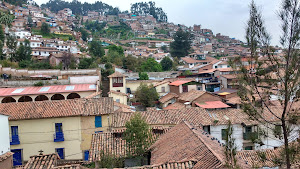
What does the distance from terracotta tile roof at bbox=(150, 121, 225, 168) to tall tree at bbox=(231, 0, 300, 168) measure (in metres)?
Result: 1.76

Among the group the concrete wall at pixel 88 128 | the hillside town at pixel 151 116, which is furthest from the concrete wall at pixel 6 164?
the concrete wall at pixel 88 128

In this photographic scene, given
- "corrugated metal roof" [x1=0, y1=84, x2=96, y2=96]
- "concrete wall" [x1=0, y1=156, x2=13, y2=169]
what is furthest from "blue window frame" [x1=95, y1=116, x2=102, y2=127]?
"corrugated metal roof" [x1=0, y1=84, x2=96, y2=96]

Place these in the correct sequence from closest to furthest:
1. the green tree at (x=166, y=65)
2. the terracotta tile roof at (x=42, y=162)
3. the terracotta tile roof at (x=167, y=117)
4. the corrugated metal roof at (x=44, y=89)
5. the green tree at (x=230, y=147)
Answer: the green tree at (x=230, y=147) → the terracotta tile roof at (x=42, y=162) → the terracotta tile roof at (x=167, y=117) → the corrugated metal roof at (x=44, y=89) → the green tree at (x=166, y=65)

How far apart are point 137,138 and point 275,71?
6.41 meters

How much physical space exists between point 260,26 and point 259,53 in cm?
65

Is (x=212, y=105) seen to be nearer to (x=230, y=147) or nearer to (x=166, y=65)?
(x=230, y=147)

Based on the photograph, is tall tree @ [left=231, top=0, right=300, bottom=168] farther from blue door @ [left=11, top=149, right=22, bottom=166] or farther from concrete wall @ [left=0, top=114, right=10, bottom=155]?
blue door @ [left=11, top=149, right=22, bottom=166]

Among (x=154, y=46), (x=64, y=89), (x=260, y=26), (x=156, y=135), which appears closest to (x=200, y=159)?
(x=260, y=26)

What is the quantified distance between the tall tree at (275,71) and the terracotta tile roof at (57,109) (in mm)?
10573

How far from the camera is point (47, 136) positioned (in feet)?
52.3

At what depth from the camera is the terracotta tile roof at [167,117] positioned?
55.9 ft

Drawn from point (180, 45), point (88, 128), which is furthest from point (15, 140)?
point (180, 45)

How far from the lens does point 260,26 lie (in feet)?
22.0

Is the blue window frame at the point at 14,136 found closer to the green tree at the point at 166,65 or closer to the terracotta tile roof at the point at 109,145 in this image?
the terracotta tile roof at the point at 109,145
